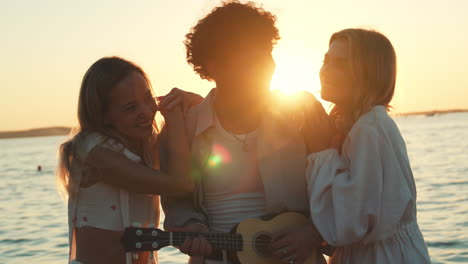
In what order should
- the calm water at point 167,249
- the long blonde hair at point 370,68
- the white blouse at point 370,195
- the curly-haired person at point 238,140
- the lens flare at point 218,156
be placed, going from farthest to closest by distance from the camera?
the calm water at point 167,249 < the lens flare at point 218,156 < the curly-haired person at point 238,140 < the long blonde hair at point 370,68 < the white blouse at point 370,195

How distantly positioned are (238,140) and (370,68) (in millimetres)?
842

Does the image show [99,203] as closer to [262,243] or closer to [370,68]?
[262,243]

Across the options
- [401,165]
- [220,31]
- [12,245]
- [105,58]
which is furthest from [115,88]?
[12,245]

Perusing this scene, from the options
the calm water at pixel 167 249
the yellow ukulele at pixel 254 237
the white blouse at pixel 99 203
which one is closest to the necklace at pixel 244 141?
the yellow ukulele at pixel 254 237

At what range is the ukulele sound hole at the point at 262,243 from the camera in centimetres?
331

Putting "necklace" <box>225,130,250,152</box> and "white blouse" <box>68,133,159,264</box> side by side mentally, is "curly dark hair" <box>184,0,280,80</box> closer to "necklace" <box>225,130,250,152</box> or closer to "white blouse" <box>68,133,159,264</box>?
"necklace" <box>225,130,250,152</box>

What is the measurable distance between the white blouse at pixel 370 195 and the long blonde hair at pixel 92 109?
3.77 feet

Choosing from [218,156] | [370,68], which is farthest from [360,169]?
[218,156]

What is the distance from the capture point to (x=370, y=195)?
2.91 metres

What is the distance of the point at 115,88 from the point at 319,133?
1124 millimetres

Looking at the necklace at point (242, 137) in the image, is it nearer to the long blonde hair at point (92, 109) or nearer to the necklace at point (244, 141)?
the necklace at point (244, 141)

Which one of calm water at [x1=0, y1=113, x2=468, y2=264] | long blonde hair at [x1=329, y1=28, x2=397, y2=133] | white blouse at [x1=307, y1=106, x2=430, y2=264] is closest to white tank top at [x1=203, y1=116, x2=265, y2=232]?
white blouse at [x1=307, y1=106, x2=430, y2=264]

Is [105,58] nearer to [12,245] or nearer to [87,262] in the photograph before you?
[87,262]

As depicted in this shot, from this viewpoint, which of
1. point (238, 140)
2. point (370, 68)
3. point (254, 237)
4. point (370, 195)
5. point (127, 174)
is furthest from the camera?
point (238, 140)
